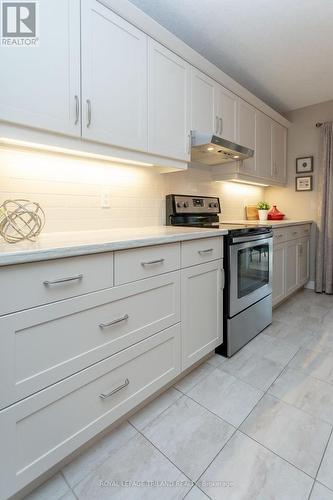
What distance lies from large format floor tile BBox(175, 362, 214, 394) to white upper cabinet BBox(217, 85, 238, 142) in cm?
193

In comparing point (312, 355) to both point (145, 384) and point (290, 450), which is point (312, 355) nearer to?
point (290, 450)

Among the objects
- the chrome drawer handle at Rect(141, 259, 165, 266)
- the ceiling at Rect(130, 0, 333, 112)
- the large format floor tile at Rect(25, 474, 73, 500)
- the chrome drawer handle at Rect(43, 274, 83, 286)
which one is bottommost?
the large format floor tile at Rect(25, 474, 73, 500)

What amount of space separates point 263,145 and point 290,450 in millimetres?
2925

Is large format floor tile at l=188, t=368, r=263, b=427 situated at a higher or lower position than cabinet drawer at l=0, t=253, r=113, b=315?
lower

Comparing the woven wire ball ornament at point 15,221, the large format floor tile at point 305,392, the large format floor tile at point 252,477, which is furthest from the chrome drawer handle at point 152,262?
the large format floor tile at point 305,392

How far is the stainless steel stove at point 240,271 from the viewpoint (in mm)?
1932

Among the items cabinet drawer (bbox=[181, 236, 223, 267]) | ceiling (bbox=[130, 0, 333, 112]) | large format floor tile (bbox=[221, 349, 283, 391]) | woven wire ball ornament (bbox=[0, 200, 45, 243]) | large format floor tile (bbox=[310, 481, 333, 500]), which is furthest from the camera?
ceiling (bbox=[130, 0, 333, 112])

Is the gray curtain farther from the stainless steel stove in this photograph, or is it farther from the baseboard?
the stainless steel stove

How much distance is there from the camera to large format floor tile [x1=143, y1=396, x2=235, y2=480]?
1165 millimetres

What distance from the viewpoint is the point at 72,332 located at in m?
1.08

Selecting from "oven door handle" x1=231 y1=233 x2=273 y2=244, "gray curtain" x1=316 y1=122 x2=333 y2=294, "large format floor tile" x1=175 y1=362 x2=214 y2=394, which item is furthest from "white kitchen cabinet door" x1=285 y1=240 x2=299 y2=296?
"large format floor tile" x1=175 y1=362 x2=214 y2=394

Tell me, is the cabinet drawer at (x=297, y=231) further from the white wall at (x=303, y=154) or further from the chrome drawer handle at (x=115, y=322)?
the chrome drawer handle at (x=115, y=322)

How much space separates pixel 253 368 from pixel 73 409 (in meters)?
1.25

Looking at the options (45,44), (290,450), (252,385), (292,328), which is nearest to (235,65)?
(45,44)
